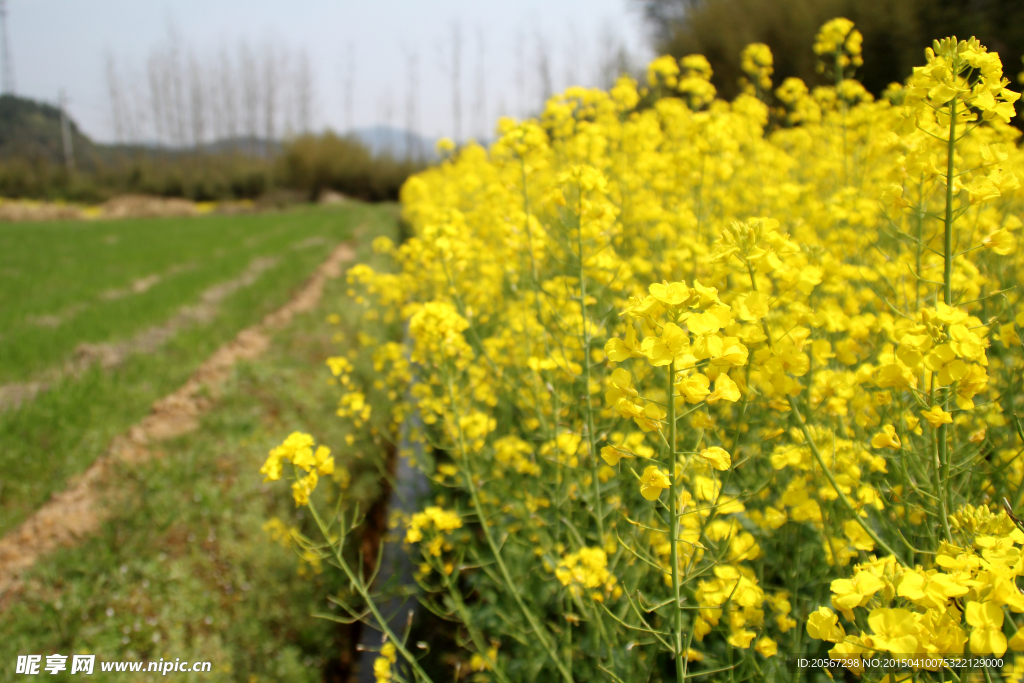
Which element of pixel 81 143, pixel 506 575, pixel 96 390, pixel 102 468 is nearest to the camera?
pixel 506 575

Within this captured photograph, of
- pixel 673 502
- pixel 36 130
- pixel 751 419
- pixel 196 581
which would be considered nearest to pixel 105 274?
pixel 196 581

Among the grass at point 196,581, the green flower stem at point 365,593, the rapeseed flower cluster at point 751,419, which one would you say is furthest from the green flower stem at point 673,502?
the grass at point 196,581

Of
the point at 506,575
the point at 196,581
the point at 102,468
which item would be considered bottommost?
the point at 196,581

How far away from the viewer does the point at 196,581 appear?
2912 millimetres

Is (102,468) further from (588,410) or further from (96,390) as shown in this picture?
(588,410)

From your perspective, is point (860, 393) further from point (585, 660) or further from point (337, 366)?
point (337, 366)

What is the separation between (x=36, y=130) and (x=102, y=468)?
53.9 meters

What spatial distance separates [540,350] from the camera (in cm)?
256

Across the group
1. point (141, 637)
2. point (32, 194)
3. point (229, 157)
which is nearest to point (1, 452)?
point (141, 637)

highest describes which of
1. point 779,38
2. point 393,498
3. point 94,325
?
point 779,38

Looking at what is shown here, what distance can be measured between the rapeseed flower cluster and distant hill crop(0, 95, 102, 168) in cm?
4752

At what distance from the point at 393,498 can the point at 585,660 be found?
8.33ft

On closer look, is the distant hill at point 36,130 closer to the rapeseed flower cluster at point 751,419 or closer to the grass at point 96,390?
the grass at point 96,390

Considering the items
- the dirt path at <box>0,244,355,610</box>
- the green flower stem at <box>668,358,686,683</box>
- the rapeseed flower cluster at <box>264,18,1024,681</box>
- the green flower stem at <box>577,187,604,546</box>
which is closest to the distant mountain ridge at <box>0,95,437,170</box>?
the dirt path at <box>0,244,355,610</box>
